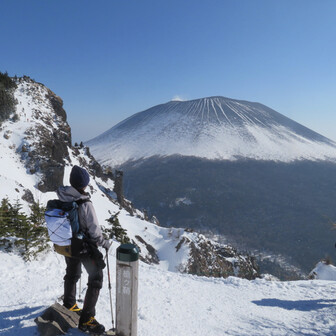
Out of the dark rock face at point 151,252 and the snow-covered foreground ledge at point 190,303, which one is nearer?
the snow-covered foreground ledge at point 190,303

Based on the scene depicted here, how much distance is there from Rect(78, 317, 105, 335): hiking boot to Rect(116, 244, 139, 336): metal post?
28 centimetres

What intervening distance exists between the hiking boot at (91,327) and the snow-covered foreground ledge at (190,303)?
0.44 feet

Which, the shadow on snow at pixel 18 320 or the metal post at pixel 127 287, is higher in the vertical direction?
the metal post at pixel 127 287

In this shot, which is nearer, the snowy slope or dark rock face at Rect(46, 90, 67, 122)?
the snowy slope

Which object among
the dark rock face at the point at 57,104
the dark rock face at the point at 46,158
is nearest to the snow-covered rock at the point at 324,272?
the dark rock face at the point at 46,158

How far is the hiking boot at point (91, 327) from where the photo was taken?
394 cm

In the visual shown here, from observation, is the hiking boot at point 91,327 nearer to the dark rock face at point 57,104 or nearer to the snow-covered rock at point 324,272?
the snow-covered rock at point 324,272

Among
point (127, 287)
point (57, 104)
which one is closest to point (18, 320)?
point (127, 287)

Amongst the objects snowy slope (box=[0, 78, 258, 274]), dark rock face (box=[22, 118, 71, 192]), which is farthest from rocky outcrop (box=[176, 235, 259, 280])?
dark rock face (box=[22, 118, 71, 192])

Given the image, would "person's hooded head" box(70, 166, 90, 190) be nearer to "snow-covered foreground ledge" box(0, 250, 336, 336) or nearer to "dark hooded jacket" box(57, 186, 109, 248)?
"dark hooded jacket" box(57, 186, 109, 248)

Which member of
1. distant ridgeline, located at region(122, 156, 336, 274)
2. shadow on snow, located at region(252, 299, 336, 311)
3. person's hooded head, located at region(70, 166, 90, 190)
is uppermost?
person's hooded head, located at region(70, 166, 90, 190)

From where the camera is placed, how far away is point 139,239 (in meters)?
34.6

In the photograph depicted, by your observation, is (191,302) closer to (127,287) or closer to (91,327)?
(91,327)

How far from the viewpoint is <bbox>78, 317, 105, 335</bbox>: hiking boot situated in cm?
394
